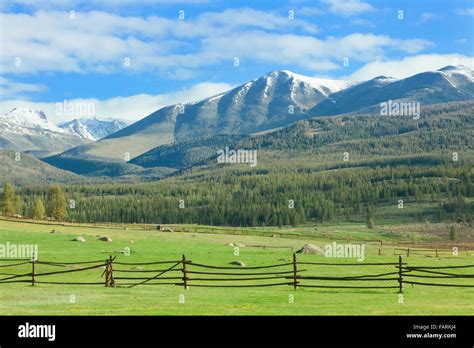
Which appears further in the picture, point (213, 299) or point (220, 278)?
point (220, 278)

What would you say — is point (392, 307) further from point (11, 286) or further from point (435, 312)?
point (11, 286)

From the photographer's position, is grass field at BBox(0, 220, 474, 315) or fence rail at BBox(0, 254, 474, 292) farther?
fence rail at BBox(0, 254, 474, 292)

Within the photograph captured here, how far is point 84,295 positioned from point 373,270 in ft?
110

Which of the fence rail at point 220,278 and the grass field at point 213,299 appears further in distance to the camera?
the fence rail at point 220,278

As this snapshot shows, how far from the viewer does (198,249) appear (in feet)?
259

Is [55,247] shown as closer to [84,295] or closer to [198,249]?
[198,249]

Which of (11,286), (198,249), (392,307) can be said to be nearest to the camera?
(392,307)

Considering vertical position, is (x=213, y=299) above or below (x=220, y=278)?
above
